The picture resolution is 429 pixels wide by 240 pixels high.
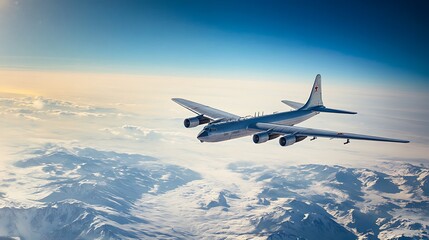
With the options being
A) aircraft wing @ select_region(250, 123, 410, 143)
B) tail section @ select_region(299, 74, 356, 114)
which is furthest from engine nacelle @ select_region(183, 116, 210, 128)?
tail section @ select_region(299, 74, 356, 114)

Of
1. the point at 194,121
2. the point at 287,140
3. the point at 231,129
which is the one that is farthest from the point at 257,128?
the point at 194,121

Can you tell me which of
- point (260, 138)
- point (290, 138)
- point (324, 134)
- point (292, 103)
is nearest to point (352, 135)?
point (324, 134)

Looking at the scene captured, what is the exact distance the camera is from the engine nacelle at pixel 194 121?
60219 mm

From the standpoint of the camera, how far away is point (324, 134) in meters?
49.0

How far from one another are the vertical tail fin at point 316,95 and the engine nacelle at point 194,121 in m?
28.0

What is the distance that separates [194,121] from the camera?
60500 mm

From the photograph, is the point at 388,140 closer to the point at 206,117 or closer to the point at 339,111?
the point at 339,111

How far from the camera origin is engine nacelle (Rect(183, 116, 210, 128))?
198 ft

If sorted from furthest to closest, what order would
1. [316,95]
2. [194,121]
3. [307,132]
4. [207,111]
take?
1. [316,95]
2. [207,111]
3. [194,121]
4. [307,132]

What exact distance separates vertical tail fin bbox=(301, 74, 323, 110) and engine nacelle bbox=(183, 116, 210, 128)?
28.0 metres

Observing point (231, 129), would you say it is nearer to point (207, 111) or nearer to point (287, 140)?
point (287, 140)

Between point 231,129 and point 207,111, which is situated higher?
point 207,111

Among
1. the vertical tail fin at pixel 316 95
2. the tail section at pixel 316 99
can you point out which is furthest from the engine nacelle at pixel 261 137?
the vertical tail fin at pixel 316 95

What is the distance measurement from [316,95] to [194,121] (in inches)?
1395
